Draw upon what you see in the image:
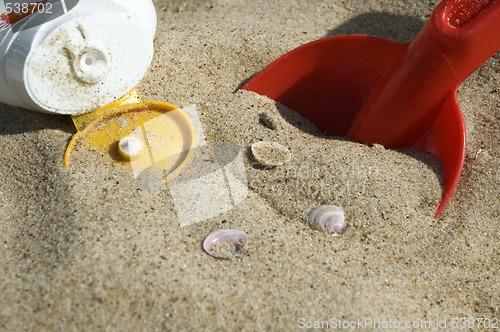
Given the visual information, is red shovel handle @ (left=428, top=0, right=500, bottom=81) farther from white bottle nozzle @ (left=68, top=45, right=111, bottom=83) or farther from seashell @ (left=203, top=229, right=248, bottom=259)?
white bottle nozzle @ (left=68, top=45, right=111, bottom=83)

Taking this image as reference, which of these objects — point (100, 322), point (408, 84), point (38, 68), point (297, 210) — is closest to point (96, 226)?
point (100, 322)

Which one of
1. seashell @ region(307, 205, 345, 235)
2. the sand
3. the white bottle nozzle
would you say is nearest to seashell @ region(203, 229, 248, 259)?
the sand

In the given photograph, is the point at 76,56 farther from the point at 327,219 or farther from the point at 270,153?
the point at 327,219

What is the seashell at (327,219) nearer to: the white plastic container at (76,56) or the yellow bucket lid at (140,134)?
the yellow bucket lid at (140,134)

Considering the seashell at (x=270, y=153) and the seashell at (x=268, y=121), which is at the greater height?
the seashell at (x=268, y=121)

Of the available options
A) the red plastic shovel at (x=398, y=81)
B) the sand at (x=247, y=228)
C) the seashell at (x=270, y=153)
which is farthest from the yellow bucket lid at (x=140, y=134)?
the red plastic shovel at (x=398, y=81)

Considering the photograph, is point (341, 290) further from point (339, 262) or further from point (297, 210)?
point (297, 210)
